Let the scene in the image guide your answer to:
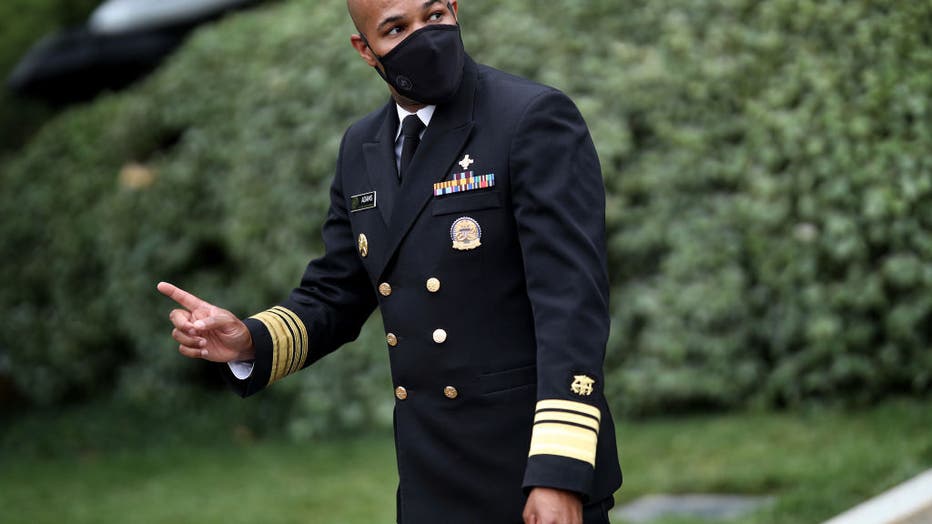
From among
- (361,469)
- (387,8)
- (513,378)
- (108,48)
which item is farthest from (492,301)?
(108,48)

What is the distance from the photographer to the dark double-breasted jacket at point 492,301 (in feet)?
7.45

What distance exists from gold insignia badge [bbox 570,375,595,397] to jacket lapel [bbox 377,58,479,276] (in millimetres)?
474

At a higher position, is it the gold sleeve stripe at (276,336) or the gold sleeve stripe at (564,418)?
the gold sleeve stripe at (276,336)

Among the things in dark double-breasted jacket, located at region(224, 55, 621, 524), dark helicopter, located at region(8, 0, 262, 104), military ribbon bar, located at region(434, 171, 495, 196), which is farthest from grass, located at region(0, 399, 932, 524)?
dark helicopter, located at region(8, 0, 262, 104)

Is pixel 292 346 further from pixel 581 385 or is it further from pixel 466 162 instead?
pixel 581 385

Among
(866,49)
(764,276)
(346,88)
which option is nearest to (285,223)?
(346,88)

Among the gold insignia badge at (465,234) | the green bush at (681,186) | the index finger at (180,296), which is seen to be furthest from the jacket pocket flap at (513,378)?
the green bush at (681,186)

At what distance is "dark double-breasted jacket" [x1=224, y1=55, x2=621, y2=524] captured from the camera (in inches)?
89.4

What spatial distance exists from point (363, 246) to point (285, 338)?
0.84 feet

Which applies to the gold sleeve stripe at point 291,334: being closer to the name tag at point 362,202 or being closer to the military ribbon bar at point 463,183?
the name tag at point 362,202

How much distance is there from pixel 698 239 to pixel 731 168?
1.13 ft

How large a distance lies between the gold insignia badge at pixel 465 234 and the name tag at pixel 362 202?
0.24 m

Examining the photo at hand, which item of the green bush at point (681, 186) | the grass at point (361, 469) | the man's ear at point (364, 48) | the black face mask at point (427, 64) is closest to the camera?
the black face mask at point (427, 64)

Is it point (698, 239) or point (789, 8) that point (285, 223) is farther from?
point (789, 8)
